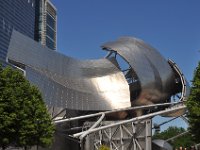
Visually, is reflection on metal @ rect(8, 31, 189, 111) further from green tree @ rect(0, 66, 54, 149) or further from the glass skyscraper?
the glass skyscraper

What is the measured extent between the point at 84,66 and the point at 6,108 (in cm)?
2296

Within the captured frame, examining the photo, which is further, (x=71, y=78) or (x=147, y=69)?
(x=147, y=69)

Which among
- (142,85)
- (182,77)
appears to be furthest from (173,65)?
(142,85)

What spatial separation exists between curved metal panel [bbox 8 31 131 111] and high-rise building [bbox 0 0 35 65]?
3415 inches

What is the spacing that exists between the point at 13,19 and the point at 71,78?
4482 inches

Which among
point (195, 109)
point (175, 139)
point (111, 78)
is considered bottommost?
point (175, 139)

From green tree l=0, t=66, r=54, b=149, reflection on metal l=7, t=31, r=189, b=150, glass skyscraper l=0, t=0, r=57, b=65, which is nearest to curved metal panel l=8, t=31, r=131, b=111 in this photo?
reflection on metal l=7, t=31, r=189, b=150

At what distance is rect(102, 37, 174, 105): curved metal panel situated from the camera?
4544 centimetres

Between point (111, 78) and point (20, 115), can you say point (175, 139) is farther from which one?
point (20, 115)

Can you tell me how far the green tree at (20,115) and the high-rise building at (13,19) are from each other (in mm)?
105639

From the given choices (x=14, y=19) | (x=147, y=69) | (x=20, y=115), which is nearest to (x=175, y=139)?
(x=147, y=69)

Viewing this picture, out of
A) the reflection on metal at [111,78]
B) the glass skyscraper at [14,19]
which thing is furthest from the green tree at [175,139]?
the glass skyscraper at [14,19]

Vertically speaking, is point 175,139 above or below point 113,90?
below

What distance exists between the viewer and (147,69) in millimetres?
46062
